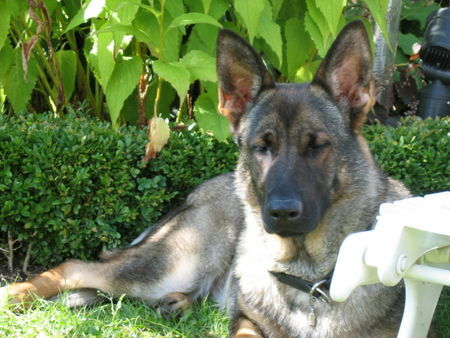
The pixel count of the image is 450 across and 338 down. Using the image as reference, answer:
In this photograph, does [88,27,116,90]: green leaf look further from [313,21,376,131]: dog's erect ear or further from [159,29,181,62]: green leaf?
[313,21,376,131]: dog's erect ear

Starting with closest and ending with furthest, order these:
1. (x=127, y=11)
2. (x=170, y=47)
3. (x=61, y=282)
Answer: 1. (x=61, y=282)
2. (x=127, y=11)
3. (x=170, y=47)

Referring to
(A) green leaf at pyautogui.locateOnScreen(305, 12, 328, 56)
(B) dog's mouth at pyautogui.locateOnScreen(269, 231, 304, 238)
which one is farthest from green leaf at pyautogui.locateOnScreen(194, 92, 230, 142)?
(B) dog's mouth at pyautogui.locateOnScreen(269, 231, 304, 238)

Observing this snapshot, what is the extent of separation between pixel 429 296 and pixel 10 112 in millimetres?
3817

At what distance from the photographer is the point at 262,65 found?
134 inches

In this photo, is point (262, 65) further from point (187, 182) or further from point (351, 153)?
point (187, 182)

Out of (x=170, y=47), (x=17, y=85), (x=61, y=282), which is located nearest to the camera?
(x=61, y=282)

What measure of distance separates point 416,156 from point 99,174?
207cm

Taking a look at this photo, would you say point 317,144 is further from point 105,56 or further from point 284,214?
point 105,56

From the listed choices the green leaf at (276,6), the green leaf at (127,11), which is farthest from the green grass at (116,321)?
the green leaf at (276,6)

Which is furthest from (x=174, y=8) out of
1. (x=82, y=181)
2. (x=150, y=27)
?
(x=82, y=181)

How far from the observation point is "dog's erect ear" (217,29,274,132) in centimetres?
333

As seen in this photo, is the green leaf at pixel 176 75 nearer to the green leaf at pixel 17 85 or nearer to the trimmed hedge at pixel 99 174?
the trimmed hedge at pixel 99 174

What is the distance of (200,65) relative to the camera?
14.0 ft

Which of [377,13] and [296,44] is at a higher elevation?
[377,13]
